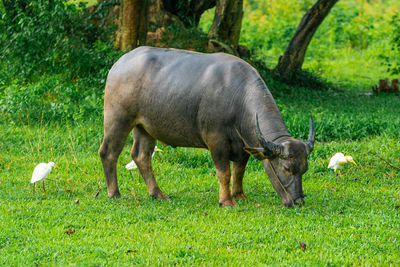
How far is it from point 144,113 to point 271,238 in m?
2.36

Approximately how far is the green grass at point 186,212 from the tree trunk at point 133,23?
2459mm

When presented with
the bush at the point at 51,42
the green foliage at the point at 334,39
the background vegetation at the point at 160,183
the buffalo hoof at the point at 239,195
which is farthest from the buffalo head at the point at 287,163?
the green foliage at the point at 334,39

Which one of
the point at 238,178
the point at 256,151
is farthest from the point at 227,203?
the point at 256,151

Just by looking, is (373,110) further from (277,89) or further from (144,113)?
(144,113)

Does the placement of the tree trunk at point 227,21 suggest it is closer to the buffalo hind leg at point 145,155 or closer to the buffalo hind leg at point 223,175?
the buffalo hind leg at point 145,155

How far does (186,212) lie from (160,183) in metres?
1.52

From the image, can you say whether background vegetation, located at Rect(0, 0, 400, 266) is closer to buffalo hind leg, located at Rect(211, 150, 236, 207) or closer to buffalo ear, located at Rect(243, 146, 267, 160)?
buffalo hind leg, located at Rect(211, 150, 236, 207)

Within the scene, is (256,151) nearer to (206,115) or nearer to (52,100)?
(206,115)

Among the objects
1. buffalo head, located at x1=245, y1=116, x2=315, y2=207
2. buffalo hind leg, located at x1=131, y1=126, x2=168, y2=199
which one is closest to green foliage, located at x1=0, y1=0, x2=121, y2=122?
buffalo hind leg, located at x1=131, y1=126, x2=168, y2=199

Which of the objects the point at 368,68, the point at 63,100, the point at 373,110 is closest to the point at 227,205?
the point at 63,100

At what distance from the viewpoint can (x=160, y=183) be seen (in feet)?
26.9

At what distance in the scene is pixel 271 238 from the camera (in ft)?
19.0

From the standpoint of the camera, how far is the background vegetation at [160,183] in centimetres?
549

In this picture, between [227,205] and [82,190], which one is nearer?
[227,205]
